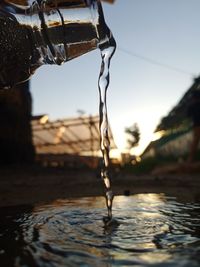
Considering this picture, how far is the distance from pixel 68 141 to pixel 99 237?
12.0m

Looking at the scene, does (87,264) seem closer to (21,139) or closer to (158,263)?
(158,263)

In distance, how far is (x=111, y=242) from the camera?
1.55 m

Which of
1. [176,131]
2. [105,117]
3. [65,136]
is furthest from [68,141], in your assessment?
[105,117]

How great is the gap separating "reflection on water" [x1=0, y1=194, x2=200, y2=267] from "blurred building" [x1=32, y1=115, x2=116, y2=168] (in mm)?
8234

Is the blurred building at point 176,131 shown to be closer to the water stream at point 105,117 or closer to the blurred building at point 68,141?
the blurred building at point 68,141

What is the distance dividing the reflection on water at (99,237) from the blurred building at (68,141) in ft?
27.0

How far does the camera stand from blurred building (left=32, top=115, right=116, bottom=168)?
11797 mm

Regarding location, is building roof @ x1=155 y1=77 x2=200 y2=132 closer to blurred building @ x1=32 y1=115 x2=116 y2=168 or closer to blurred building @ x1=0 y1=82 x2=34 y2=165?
blurred building @ x1=32 y1=115 x2=116 y2=168

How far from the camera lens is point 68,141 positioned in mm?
13625

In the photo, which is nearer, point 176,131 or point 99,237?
point 99,237

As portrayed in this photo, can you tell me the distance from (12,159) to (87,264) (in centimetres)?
702

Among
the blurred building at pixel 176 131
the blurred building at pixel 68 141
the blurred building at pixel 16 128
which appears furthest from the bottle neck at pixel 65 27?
the blurred building at pixel 176 131

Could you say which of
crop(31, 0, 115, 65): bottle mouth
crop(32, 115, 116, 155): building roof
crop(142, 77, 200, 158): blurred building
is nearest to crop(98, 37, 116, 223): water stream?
crop(31, 0, 115, 65): bottle mouth

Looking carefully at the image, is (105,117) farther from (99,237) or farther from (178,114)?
(178,114)
